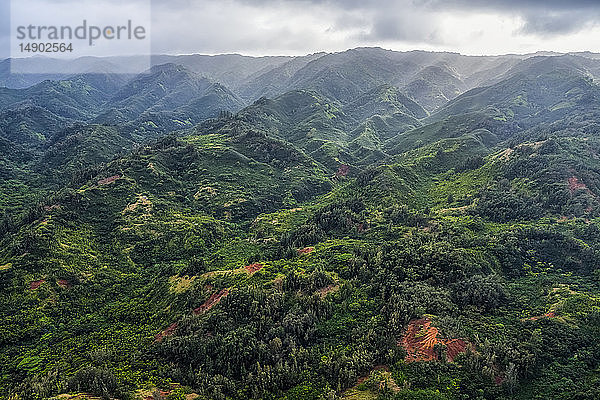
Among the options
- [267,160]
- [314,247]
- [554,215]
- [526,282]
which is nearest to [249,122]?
[267,160]

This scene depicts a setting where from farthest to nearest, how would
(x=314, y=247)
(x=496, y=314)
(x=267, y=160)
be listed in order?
(x=267, y=160) → (x=314, y=247) → (x=496, y=314)

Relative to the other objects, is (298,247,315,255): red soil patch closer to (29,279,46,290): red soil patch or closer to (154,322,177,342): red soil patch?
(154,322,177,342): red soil patch

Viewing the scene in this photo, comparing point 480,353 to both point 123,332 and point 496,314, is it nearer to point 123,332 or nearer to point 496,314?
point 496,314

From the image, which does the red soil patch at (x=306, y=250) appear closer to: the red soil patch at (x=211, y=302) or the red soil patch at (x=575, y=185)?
the red soil patch at (x=211, y=302)

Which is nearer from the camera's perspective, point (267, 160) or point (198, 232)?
point (198, 232)

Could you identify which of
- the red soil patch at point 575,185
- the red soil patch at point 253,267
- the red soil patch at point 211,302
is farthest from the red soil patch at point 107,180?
the red soil patch at point 575,185

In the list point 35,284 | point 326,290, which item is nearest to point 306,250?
point 326,290

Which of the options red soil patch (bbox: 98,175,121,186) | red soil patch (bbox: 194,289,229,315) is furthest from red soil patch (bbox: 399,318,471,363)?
red soil patch (bbox: 98,175,121,186)
